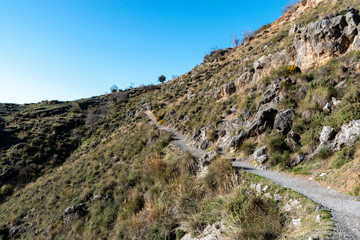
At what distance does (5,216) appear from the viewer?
50.7ft

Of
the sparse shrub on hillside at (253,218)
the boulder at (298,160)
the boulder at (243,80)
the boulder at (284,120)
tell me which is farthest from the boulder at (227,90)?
the sparse shrub on hillside at (253,218)

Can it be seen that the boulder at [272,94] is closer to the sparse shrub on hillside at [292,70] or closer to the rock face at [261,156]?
the sparse shrub on hillside at [292,70]

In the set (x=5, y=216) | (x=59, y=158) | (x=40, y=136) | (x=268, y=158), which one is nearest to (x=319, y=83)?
(x=268, y=158)

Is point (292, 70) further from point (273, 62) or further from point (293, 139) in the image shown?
point (293, 139)

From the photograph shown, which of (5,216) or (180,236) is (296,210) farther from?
(5,216)

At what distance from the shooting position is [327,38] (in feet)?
32.6

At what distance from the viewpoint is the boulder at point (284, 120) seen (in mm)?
7689

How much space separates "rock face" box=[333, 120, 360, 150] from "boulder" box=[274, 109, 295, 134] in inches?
86.5

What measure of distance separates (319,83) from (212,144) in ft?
22.1

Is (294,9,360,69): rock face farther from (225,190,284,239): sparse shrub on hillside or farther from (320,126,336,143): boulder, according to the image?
(225,190,284,239): sparse shrub on hillside

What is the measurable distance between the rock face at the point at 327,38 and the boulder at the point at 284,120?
196 inches

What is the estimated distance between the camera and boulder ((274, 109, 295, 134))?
769 centimetres

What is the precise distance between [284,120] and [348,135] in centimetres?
283

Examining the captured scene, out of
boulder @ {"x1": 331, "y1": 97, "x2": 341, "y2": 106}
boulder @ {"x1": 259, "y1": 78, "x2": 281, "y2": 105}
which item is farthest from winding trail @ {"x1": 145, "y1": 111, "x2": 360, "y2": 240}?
boulder @ {"x1": 259, "y1": 78, "x2": 281, "y2": 105}
